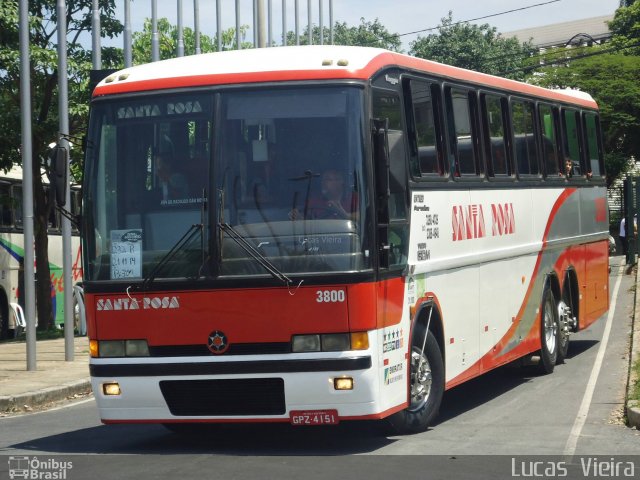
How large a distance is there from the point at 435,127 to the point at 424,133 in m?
0.36

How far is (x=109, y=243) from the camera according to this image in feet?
33.8

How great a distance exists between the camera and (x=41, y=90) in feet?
92.4

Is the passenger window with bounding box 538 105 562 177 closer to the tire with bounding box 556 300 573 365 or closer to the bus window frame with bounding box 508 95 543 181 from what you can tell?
the bus window frame with bounding box 508 95 543 181

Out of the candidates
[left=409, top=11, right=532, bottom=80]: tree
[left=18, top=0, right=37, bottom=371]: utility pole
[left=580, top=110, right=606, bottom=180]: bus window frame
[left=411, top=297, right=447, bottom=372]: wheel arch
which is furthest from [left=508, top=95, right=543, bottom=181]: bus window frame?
[left=409, top=11, right=532, bottom=80]: tree

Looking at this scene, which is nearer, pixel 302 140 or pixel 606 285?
pixel 302 140

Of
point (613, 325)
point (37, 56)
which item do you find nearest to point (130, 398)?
point (613, 325)

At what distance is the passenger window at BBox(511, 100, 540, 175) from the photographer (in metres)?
14.7

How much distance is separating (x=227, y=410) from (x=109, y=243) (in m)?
1.63

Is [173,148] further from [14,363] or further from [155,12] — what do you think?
[155,12]

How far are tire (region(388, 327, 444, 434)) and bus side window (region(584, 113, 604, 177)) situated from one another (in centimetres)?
778

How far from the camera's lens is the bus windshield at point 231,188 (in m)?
9.85

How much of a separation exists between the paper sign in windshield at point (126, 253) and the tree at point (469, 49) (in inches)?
2392

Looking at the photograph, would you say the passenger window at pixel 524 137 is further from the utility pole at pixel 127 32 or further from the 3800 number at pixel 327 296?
the utility pole at pixel 127 32

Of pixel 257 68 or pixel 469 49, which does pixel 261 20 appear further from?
pixel 469 49
